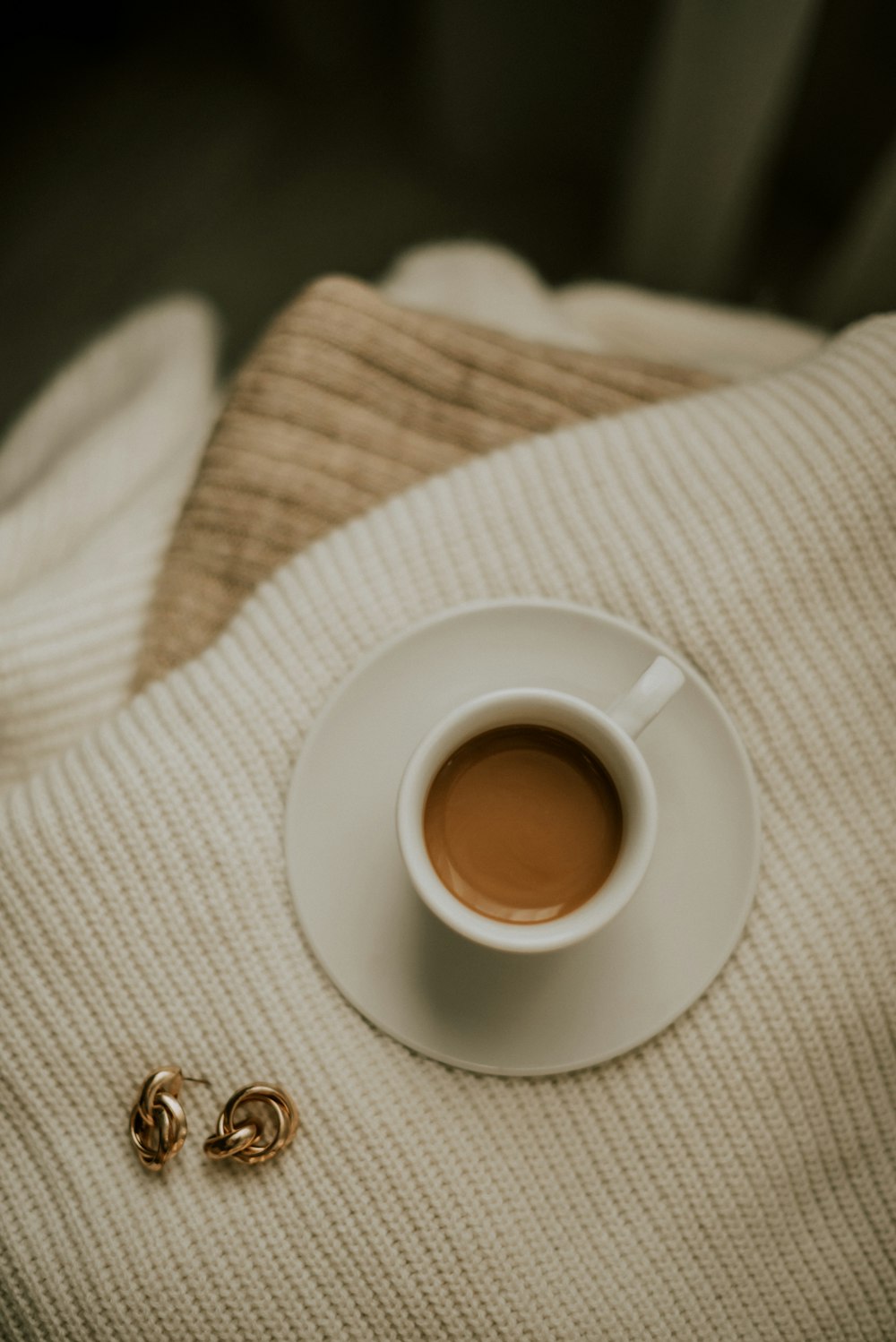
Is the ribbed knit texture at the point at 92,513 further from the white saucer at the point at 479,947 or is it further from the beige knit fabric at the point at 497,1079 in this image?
the white saucer at the point at 479,947

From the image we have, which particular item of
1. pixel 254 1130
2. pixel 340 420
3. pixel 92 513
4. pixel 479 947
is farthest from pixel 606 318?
pixel 254 1130

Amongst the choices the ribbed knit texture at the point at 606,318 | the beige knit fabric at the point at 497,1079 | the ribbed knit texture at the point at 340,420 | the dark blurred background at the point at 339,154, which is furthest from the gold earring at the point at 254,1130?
the dark blurred background at the point at 339,154

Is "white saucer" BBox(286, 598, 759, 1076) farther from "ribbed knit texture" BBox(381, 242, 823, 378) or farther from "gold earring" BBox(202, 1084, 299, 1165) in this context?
"ribbed knit texture" BBox(381, 242, 823, 378)

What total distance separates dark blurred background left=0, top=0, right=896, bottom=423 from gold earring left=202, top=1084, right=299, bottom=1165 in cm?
105

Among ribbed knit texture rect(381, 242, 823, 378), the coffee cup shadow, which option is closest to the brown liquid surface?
the coffee cup shadow

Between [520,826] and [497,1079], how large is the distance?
18cm

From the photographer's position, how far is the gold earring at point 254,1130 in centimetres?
55

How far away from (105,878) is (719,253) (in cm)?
103

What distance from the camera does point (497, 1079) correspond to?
586 millimetres

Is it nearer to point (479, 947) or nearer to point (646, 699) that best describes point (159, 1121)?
point (479, 947)

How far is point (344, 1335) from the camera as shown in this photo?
1.86 feet

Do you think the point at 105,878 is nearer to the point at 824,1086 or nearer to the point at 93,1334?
the point at 93,1334

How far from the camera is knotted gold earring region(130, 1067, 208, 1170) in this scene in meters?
0.56

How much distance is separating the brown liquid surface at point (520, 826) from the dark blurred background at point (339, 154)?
2.69ft
